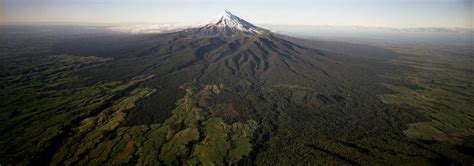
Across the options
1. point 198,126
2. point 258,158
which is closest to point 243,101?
point 198,126

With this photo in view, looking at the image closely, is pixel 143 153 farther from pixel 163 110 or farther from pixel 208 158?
pixel 163 110

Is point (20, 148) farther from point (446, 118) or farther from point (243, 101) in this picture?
point (446, 118)

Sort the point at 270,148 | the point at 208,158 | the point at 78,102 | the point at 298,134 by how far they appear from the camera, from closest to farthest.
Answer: the point at 208,158 → the point at 270,148 → the point at 298,134 → the point at 78,102

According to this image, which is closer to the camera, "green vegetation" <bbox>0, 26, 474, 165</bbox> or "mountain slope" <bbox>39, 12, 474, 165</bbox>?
"green vegetation" <bbox>0, 26, 474, 165</bbox>

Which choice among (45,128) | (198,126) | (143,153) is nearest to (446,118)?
(198,126)

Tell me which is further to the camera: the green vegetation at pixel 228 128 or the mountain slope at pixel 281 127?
the mountain slope at pixel 281 127

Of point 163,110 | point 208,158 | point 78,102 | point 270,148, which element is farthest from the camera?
point 78,102

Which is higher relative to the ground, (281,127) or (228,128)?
A: (281,127)

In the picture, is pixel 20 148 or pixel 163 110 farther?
pixel 163 110

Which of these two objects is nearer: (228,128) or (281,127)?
(228,128)
